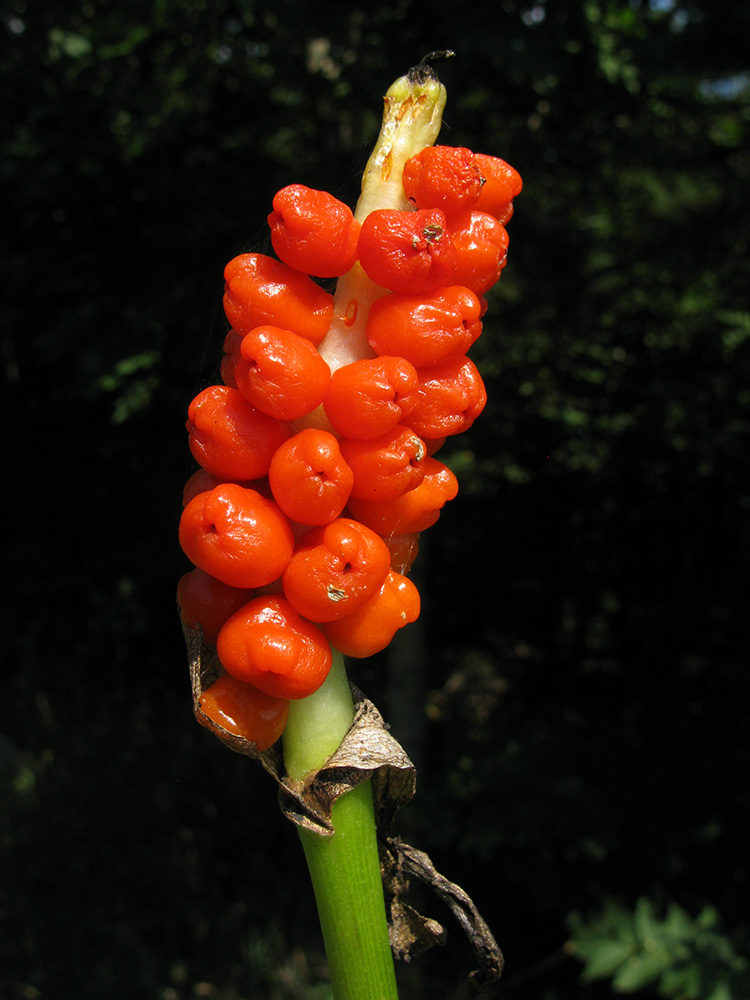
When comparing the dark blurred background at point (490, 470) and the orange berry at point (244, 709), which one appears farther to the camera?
the dark blurred background at point (490, 470)

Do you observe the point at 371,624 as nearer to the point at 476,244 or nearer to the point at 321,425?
the point at 321,425

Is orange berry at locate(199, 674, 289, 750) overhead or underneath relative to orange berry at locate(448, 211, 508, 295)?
underneath

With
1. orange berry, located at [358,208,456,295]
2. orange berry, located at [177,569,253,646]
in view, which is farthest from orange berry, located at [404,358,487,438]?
orange berry, located at [177,569,253,646]

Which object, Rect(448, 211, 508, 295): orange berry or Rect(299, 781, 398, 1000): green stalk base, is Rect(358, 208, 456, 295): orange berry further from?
Rect(299, 781, 398, 1000): green stalk base

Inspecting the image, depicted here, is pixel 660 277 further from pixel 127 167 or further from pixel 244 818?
pixel 244 818

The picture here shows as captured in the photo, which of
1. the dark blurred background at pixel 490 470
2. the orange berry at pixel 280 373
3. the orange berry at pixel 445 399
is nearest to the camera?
the orange berry at pixel 280 373

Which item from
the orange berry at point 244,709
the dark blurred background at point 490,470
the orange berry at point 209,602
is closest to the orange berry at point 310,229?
the orange berry at point 209,602

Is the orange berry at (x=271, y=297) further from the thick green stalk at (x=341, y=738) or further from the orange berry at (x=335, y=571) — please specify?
the orange berry at (x=335, y=571)

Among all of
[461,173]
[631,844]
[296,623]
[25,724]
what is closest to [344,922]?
[296,623]
